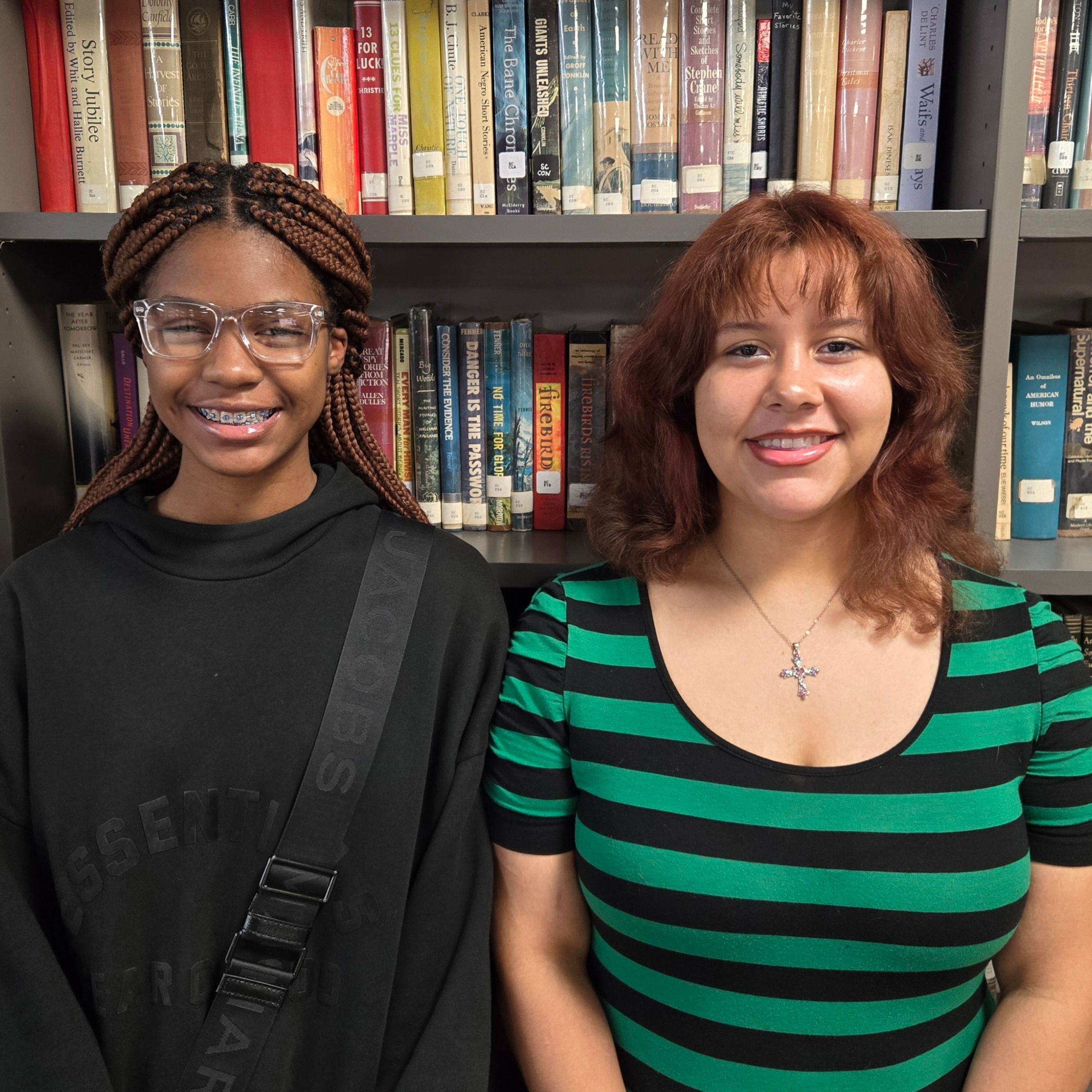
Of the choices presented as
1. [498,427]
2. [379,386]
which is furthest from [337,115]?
[498,427]

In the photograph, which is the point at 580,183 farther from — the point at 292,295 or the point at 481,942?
the point at 481,942

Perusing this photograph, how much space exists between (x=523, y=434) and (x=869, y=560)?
0.58m

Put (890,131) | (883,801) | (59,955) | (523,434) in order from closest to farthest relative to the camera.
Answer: (883,801) → (59,955) → (890,131) → (523,434)

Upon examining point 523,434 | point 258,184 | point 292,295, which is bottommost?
point 523,434

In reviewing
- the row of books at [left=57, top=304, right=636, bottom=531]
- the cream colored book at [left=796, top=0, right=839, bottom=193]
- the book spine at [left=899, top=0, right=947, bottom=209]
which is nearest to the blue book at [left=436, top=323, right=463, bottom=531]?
the row of books at [left=57, top=304, right=636, bottom=531]

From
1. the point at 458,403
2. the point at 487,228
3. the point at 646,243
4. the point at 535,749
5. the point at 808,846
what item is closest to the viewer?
the point at 808,846

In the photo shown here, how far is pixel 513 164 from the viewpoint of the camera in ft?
4.25

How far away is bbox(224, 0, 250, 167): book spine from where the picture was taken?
1.28m

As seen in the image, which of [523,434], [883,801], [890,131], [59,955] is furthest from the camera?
[523,434]

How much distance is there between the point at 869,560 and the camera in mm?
1114

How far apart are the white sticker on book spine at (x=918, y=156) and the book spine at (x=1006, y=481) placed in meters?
0.33

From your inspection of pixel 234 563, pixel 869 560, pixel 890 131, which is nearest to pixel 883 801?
pixel 869 560

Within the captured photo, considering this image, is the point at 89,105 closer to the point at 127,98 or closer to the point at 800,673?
the point at 127,98

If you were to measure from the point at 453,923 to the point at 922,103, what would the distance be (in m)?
1.25
